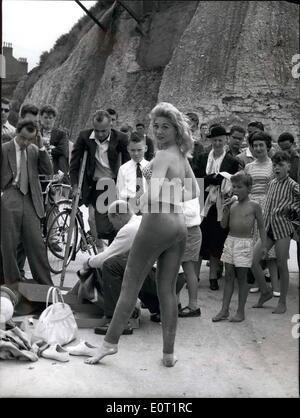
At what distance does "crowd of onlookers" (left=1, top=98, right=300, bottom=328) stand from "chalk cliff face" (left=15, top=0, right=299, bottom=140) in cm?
1464

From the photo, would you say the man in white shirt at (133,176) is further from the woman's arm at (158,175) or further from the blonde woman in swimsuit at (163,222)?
the woman's arm at (158,175)

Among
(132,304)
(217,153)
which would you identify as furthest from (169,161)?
(217,153)

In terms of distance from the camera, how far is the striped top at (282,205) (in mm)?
6070

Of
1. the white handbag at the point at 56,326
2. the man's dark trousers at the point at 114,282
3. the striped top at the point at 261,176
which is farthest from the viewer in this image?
the striped top at the point at 261,176

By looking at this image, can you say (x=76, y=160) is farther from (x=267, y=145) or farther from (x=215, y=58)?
(x=215, y=58)

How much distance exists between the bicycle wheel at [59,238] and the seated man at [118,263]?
2.04 metres

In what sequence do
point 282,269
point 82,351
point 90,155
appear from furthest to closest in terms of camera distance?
point 90,155 < point 282,269 < point 82,351

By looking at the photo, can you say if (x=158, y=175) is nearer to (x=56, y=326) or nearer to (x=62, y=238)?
(x=56, y=326)

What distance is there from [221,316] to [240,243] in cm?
68

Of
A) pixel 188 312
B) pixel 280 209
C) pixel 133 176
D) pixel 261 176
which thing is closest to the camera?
pixel 188 312

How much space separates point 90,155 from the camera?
706 centimetres

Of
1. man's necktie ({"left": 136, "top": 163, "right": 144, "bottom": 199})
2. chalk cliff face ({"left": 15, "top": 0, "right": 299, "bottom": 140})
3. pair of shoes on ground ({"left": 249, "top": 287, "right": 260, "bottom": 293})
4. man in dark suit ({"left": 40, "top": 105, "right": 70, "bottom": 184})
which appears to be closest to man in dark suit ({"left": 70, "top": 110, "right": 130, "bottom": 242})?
man's necktie ({"left": 136, "top": 163, "right": 144, "bottom": 199})

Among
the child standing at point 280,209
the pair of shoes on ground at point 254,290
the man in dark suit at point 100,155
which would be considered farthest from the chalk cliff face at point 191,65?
the child standing at point 280,209

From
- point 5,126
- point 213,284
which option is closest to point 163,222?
point 213,284
